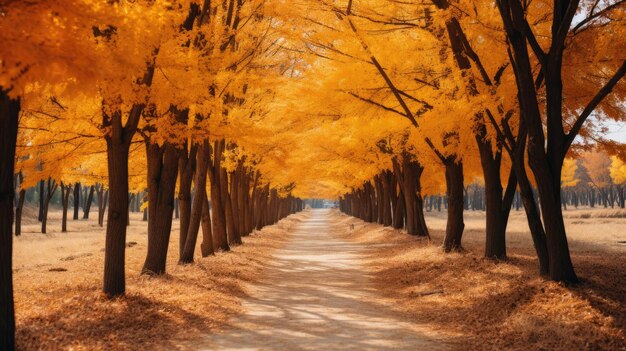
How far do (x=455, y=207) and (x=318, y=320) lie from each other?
9.43 meters

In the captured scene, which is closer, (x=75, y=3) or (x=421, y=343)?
(x=75, y=3)

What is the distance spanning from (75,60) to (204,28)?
7.54 m

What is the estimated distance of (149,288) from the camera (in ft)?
35.7

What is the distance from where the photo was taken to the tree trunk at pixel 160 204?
40.7 ft

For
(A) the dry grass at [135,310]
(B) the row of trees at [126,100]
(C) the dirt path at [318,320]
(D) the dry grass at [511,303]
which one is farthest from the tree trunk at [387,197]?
(A) the dry grass at [135,310]

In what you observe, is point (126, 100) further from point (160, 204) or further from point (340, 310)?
point (340, 310)

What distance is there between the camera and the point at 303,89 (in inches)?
576

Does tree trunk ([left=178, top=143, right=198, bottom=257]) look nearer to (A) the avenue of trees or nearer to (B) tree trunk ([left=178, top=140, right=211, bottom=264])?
(A) the avenue of trees

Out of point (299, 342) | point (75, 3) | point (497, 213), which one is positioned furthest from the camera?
point (497, 213)

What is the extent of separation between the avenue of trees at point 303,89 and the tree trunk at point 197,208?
0.05 metres

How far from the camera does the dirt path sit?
7.32 meters

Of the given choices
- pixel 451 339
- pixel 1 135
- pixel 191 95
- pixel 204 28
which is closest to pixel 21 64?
pixel 1 135

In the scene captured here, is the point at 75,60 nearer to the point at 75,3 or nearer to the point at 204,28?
the point at 75,3

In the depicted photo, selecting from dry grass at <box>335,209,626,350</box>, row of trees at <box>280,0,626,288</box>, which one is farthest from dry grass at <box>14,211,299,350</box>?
row of trees at <box>280,0,626,288</box>
